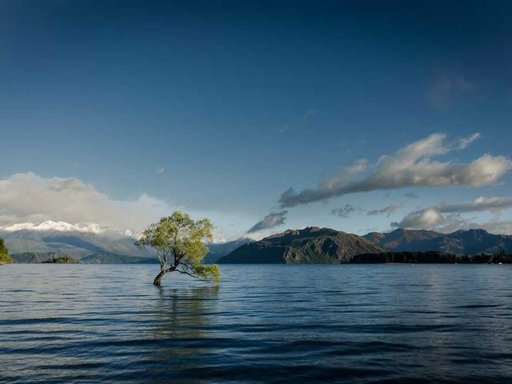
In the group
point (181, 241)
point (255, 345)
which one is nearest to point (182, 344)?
point (255, 345)

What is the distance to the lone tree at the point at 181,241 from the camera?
8762 cm

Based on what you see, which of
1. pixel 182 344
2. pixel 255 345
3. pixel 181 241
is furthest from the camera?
pixel 181 241

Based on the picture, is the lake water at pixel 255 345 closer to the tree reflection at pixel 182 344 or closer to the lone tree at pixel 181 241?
the tree reflection at pixel 182 344

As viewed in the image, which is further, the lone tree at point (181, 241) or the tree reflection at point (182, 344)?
the lone tree at point (181, 241)

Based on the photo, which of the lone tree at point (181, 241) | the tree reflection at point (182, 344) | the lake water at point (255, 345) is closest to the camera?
the lake water at point (255, 345)

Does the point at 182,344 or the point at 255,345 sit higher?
the point at 182,344

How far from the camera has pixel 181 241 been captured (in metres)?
88.6

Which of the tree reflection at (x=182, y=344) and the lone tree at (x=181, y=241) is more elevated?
the lone tree at (x=181, y=241)

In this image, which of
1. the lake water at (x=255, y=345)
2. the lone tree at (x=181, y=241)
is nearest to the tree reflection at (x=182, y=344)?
the lake water at (x=255, y=345)

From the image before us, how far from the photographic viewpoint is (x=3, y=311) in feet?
174

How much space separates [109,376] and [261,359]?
965 centimetres

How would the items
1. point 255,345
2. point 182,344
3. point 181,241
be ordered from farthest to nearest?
point 181,241 < point 182,344 < point 255,345

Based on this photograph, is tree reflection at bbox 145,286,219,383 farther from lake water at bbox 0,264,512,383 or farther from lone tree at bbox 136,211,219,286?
lone tree at bbox 136,211,219,286

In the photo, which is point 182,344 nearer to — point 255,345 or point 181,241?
point 255,345
